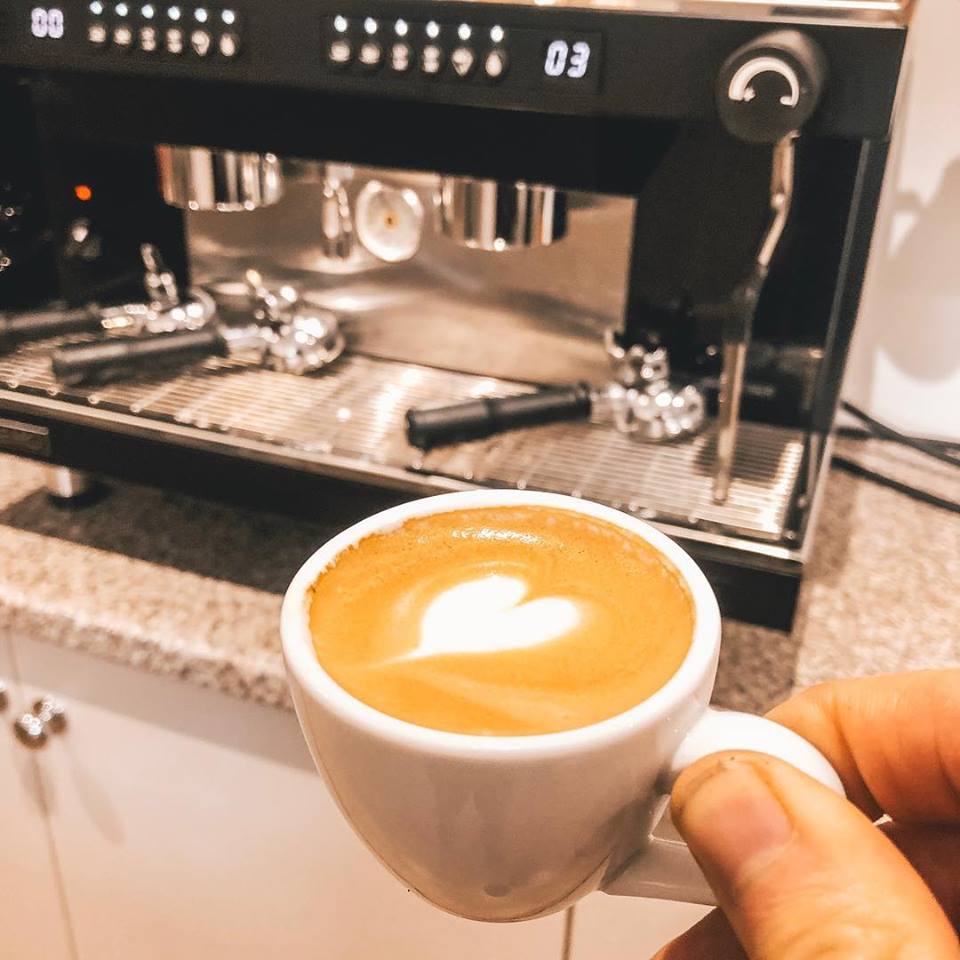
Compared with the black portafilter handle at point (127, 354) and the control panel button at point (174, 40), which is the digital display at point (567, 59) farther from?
the black portafilter handle at point (127, 354)

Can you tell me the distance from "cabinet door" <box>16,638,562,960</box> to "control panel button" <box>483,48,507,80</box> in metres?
0.41

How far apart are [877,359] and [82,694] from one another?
2.40 feet

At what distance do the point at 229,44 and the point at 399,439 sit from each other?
26cm

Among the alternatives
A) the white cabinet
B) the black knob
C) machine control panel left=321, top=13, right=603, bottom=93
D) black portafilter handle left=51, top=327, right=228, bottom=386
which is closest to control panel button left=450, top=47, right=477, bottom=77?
machine control panel left=321, top=13, right=603, bottom=93

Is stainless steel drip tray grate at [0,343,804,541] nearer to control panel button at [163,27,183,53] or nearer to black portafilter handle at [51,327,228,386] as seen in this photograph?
black portafilter handle at [51,327,228,386]

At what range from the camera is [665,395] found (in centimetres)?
72

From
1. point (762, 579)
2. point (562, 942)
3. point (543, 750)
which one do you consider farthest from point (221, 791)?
point (543, 750)

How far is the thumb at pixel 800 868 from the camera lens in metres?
0.28

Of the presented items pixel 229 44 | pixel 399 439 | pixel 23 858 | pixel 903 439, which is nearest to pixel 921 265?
pixel 903 439

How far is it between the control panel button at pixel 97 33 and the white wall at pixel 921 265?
581mm

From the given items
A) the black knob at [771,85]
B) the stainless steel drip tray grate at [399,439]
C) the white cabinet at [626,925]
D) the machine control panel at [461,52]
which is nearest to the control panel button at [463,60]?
the machine control panel at [461,52]

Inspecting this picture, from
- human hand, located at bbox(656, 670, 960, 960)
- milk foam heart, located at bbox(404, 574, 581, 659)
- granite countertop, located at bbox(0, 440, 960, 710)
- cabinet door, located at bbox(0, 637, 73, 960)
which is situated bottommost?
cabinet door, located at bbox(0, 637, 73, 960)

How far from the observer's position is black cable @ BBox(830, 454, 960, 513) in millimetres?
828

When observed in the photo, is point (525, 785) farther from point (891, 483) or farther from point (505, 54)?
point (891, 483)
